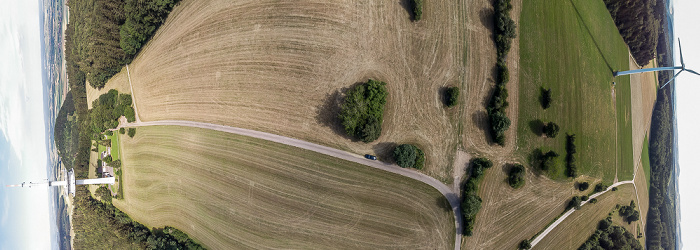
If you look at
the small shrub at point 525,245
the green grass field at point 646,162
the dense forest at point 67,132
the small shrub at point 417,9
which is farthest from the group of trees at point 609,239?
the dense forest at point 67,132

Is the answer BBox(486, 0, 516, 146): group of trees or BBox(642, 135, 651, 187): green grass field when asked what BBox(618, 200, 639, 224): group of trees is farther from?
BBox(486, 0, 516, 146): group of trees

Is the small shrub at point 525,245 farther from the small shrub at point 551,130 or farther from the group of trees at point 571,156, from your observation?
the small shrub at point 551,130

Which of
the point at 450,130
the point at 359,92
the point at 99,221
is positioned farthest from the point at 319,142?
the point at 99,221

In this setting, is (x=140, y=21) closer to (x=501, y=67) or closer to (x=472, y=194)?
(x=501, y=67)

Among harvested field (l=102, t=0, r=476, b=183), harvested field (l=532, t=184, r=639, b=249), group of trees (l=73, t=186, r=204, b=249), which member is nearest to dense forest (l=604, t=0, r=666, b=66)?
harvested field (l=532, t=184, r=639, b=249)

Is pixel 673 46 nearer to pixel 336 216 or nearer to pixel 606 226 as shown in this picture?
pixel 606 226

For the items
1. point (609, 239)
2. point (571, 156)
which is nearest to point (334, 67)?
point (571, 156)
